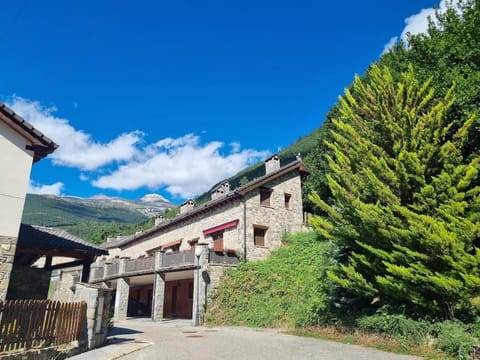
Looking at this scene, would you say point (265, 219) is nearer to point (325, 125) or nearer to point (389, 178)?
point (325, 125)

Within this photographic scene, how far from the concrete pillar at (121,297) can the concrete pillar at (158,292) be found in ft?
10.7

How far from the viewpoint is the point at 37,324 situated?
27.0ft

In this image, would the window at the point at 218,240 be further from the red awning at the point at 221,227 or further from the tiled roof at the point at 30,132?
the tiled roof at the point at 30,132

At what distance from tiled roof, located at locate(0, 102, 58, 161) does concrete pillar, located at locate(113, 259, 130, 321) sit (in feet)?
45.7

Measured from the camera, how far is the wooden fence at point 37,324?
756 cm

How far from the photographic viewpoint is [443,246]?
30.0ft

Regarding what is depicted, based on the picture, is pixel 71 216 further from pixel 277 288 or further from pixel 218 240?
pixel 277 288

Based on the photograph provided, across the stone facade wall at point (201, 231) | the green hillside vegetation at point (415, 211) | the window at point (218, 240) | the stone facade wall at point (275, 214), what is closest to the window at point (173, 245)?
the stone facade wall at point (201, 231)

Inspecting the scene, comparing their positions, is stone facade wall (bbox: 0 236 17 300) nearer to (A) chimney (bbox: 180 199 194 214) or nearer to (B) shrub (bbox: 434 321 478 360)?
(B) shrub (bbox: 434 321 478 360)

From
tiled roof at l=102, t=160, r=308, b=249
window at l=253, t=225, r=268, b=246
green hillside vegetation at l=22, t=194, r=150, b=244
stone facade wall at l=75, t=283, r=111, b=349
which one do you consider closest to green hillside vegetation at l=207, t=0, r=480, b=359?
stone facade wall at l=75, t=283, r=111, b=349

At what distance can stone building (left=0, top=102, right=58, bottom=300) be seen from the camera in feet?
34.0

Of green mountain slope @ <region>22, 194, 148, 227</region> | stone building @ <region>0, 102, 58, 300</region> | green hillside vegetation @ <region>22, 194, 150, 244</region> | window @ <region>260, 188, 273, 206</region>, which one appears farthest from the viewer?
green mountain slope @ <region>22, 194, 148, 227</region>

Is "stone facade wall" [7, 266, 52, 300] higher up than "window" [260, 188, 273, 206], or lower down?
lower down

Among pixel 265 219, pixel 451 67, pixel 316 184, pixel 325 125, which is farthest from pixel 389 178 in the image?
pixel 325 125
